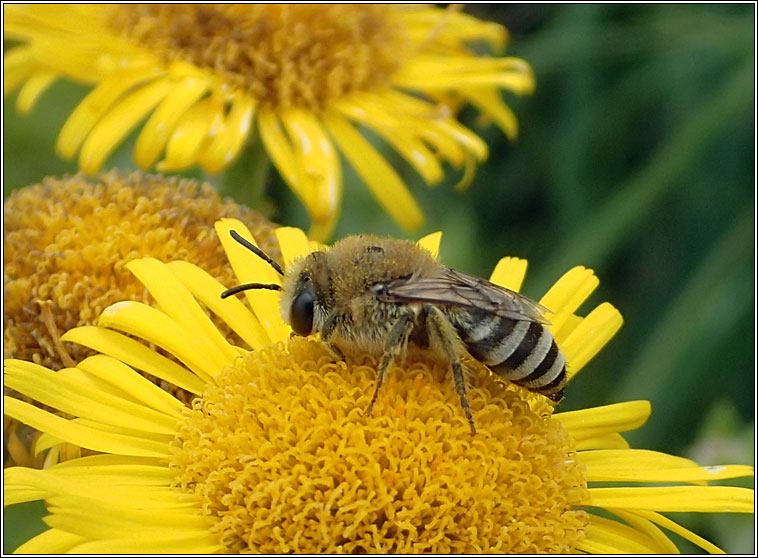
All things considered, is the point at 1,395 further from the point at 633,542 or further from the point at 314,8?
the point at 314,8

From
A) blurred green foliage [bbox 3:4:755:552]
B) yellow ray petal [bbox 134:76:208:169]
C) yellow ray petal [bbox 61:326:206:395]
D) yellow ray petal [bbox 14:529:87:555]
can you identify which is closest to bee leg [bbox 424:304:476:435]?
yellow ray petal [bbox 61:326:206:395]

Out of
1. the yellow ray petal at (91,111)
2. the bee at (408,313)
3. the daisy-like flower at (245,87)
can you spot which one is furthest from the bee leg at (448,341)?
the yellow ray petal at (91,111)

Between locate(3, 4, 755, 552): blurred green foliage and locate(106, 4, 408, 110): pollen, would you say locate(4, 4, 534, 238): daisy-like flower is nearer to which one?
locate(106, 4, 408, 110): pollen

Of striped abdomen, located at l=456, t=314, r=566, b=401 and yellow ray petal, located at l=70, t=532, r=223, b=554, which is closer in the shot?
yellow ray petal, located at l=70, t=532, r=223, b=554

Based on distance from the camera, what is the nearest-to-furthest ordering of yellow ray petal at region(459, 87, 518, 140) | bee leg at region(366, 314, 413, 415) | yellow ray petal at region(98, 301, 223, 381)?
bee leg at region(366, 314, 413, 415)
yellow ray petal at region(98, 301, 223, 381)
yellow ray petal at region(459, 87, 518, 140)

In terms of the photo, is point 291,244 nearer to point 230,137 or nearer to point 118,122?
point 230,137

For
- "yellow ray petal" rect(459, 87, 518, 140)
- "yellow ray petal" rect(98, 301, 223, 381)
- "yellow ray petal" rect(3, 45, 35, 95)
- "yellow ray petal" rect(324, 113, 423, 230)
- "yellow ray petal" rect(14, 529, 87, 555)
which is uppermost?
"yellow ray petal" rect(459, 87, 518, 140)

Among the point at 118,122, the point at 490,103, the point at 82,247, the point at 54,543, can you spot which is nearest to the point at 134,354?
the point at 82,247

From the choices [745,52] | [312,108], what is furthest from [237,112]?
[745,52]
